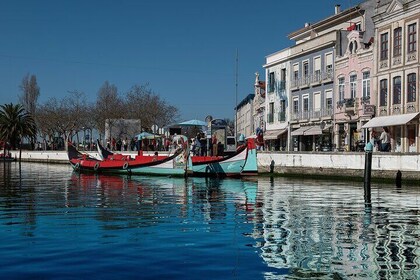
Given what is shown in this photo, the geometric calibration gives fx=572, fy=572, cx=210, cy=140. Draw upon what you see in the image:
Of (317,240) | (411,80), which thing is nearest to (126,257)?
(317,240)

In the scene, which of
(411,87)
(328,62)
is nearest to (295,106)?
(328,62)

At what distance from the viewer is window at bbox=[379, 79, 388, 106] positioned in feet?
138

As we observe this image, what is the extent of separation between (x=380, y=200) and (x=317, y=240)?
34.7ft

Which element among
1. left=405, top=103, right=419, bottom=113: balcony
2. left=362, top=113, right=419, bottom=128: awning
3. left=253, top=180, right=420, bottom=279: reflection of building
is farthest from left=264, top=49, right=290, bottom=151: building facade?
left=253, top=180, right=420, bottom=279: reflection of building

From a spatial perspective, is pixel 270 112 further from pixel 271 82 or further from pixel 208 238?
pixel 208 238

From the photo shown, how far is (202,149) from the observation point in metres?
46.1

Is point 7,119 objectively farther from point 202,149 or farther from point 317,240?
point 317,240

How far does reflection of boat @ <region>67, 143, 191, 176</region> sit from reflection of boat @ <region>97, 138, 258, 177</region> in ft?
3.24

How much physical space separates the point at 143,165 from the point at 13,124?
52.6 m

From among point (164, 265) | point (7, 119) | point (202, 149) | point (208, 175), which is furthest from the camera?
point (7, 119)

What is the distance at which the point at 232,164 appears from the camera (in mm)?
37500

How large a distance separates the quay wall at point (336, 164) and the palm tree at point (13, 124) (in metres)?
54.9

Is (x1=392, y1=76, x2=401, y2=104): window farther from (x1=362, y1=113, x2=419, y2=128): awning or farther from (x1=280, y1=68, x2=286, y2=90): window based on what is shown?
(x1=280, y1=68, x2=286, y2=90): window

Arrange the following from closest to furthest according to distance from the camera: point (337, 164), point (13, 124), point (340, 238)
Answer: point (340, 238), point (337, 164), point (13, 124)
